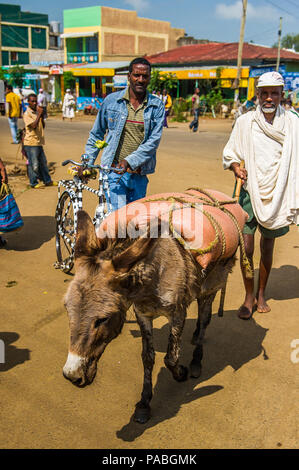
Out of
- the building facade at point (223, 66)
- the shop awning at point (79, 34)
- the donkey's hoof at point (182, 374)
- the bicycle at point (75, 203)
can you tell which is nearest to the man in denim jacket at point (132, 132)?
the bicycle at point (75, 203)

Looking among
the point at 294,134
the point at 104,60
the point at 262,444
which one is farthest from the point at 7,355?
the point at 104,60

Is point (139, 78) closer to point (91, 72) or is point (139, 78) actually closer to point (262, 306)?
point (262, 306)

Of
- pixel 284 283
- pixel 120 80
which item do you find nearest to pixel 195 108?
pixel 120 80

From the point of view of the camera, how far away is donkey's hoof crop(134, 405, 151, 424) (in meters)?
2.97

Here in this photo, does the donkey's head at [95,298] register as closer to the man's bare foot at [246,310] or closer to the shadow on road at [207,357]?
the shadow on road at [207,357]

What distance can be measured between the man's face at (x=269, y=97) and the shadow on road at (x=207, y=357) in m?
2.15

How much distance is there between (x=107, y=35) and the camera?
40594 mm

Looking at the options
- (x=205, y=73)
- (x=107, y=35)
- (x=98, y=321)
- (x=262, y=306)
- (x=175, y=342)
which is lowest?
(x=262, y=306)

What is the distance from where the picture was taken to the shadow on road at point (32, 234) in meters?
6.40

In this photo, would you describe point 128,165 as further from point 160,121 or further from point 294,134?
point 294,134

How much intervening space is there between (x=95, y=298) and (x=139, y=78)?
2.62 metres

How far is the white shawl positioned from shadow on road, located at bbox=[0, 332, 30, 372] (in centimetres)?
260

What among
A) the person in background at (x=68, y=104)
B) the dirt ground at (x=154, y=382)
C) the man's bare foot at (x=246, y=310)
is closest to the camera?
the dirt ground at (x=154, y=382)

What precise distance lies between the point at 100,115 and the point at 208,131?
61.8 ft
